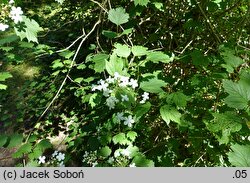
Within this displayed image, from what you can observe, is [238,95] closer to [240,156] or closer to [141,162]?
[240,156]

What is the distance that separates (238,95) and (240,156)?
0.30 m

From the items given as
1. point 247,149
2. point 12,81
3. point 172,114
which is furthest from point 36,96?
point 247,149

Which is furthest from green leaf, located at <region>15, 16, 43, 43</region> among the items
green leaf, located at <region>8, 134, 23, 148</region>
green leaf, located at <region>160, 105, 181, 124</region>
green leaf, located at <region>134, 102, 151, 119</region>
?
green leaf, located at <region>160, 105, 181, 124</region>

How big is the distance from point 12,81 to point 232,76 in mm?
3931

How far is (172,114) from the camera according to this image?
1.88 m

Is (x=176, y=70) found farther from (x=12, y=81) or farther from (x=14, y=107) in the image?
(x=12, y=81)

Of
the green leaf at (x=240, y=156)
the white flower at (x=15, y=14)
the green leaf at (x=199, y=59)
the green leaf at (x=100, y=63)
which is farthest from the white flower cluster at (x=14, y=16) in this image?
A: the green leaf at (x=240, y=156)

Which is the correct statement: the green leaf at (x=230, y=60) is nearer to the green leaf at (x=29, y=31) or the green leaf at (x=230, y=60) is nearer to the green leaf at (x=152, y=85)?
the green leaf at (x=152, y=85)

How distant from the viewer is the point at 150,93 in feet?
10.8

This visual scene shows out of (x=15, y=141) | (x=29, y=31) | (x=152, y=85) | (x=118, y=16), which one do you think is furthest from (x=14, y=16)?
(x=152, y=85)

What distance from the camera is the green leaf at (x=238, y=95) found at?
1.59 m

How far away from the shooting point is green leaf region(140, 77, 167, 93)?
1.90 m

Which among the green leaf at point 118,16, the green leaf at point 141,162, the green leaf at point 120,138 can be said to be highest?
the green leaf at point 118,16

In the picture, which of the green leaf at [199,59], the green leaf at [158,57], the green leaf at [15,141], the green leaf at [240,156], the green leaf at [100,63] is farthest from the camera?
the green leaf at [199,59]
